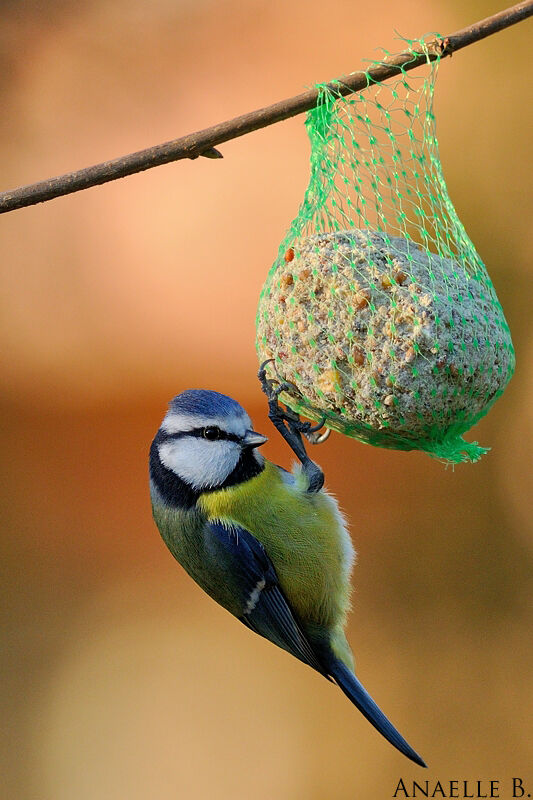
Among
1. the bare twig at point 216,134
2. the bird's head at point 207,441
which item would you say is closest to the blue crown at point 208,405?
the bird's head at point 207,441

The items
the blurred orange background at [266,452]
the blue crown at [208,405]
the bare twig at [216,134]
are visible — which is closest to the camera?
the bare twig at [216,134]

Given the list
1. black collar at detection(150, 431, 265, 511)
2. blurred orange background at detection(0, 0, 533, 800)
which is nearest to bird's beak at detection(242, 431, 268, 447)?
black collar at detection(150, 431, 265, 511)

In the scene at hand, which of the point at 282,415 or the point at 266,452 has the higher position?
the point at 282,415

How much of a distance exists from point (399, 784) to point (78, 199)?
8.81ft

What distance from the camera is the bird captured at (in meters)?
1.71

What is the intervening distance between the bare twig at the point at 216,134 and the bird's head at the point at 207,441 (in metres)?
0.44

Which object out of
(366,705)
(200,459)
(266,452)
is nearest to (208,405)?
(200,459)

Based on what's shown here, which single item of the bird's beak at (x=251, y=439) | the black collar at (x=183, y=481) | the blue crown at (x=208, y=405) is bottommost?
the black collar at (x=183, y=481)

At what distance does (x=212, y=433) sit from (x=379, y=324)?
403mm

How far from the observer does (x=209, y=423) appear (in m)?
1.60

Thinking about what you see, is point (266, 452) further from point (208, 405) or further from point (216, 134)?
point (216, 134)

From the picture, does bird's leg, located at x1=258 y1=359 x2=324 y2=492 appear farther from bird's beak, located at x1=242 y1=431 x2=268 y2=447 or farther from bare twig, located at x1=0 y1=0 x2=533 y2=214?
bare twig, located at x1=0 y1=0 x2=533 y2=214

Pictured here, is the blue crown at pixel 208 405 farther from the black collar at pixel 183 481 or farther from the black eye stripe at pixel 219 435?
the black collar at pixel 183 481

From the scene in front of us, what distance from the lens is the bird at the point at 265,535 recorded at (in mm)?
1709
